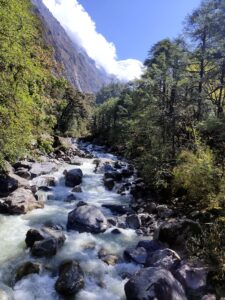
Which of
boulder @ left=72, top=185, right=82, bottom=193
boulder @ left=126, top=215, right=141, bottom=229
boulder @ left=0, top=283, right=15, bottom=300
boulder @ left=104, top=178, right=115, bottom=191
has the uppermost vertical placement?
boulder @ left=104, top=178, right=115, bottom=191

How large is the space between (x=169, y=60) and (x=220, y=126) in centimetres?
1309

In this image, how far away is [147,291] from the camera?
302 inches

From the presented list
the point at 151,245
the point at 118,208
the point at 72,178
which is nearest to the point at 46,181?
the point at 72,178

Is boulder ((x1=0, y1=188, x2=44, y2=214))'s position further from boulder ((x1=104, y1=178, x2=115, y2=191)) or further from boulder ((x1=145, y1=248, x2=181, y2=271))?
boulder ((x1=145, y1=248, x2=181, y2=271))

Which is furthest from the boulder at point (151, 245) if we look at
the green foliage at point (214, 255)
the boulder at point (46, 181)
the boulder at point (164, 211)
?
the boulder at point (46, 181)

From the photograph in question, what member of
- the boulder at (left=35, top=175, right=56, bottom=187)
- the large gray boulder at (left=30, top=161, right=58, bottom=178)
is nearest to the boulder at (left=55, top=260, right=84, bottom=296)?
the boulder at (left=35, top=175, right=56, bottom=187)

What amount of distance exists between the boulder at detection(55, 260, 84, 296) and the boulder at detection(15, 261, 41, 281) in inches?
27.1

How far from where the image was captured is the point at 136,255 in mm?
10547

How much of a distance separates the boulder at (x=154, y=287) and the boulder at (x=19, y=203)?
7188 mm

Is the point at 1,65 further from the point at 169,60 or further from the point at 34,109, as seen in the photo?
the point at 169,60

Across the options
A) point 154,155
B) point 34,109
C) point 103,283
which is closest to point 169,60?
point 154,155

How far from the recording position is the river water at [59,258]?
8461mm

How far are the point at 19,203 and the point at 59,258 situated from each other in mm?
4610

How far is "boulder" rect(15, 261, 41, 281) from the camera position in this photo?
9008 millimetres
